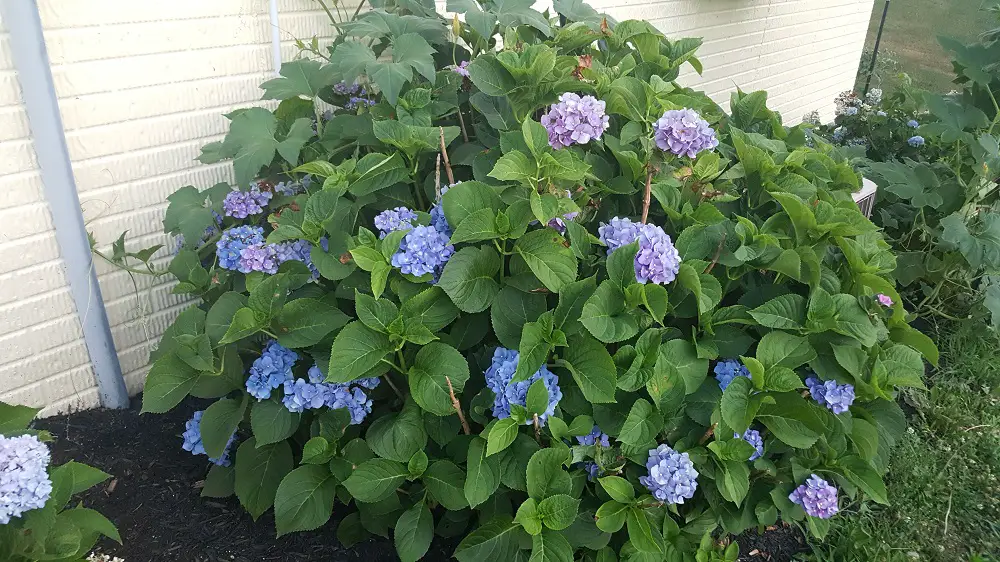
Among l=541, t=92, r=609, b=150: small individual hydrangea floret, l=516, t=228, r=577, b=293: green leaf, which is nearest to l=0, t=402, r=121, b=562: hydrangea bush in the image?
l=516, t=228, r=577, b=293: green leaf

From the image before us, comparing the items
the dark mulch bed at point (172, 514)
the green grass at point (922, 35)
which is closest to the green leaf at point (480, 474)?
the dark mulch bed at point (172, 514)

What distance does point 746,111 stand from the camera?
87.1 inches

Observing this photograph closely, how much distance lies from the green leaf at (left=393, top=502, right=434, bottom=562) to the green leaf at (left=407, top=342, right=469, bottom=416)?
10.3 inches

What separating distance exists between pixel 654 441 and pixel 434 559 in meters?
0.64

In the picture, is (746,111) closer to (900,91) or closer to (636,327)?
(636,327)

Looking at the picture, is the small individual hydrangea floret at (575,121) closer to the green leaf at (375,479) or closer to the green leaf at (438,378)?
the green leaf at (438,378)

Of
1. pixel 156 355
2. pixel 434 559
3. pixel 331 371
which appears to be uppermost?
pixel 331 371

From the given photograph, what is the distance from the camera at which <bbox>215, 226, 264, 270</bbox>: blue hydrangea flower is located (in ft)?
5.67

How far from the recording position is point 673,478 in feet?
4.68

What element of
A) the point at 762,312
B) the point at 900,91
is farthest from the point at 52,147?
the point at 900,91

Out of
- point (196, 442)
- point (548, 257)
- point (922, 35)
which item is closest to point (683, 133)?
point (548, 257)

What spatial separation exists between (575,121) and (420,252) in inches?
18.8

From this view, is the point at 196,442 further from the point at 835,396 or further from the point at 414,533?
the point at 835,396

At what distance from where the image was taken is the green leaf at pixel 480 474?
1389 millimetres
